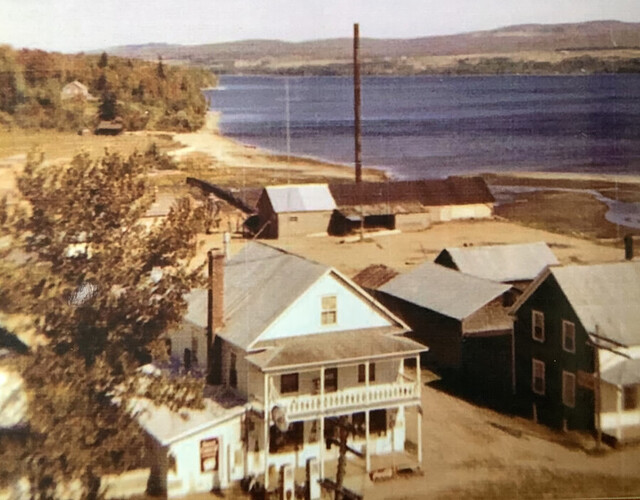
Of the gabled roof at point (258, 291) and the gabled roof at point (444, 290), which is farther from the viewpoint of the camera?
the gabled roof at point (444, 290)

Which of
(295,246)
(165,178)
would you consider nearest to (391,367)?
(295,246)

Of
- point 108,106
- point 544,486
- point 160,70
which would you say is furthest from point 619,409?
point 108,106

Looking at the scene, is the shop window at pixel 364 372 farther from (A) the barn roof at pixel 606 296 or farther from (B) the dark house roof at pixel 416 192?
(A) the barn roof at pixel 606 296

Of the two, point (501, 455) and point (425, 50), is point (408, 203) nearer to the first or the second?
point (425, 50)

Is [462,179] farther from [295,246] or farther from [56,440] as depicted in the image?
[56,440]

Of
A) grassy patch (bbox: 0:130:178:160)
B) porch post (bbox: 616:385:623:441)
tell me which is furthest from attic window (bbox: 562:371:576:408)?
grassy patch (bbox: 0:130:178:160)

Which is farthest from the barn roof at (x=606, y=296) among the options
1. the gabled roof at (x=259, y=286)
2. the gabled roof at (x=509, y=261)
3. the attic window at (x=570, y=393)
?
the gabled roof at (x=259, y=286)
